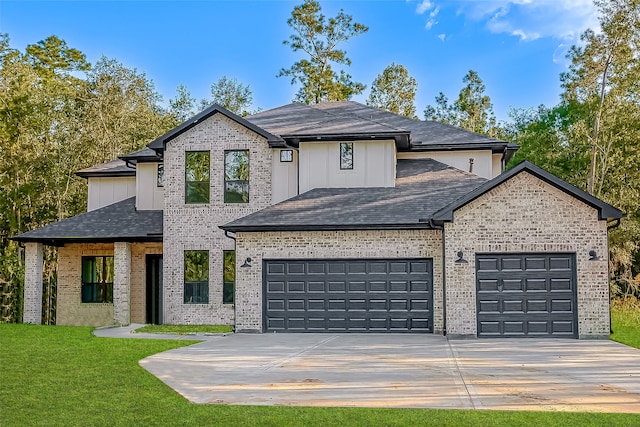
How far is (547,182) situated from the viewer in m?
16.7

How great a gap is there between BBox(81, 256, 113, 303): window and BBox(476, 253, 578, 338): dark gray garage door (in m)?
12.9

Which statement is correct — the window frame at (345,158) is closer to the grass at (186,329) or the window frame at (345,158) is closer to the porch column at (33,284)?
the grass at (186,329)

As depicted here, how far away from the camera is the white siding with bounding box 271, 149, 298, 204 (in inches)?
828

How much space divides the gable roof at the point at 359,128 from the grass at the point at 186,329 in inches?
232

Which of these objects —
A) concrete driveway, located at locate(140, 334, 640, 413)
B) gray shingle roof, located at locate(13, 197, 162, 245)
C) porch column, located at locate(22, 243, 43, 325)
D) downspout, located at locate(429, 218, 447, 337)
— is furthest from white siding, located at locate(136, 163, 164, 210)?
downspout, located at locate(429, 218, 447, 337)

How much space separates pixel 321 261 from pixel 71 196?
1772 cm

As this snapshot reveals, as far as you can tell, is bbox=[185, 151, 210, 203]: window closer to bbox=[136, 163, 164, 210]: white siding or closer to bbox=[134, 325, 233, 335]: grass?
bbox=[136, 163, 164, 210]: white siding

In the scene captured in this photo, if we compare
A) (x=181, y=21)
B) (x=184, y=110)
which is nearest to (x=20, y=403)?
(x=181, y=21)

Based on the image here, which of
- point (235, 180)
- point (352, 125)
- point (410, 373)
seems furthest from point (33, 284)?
point (410, 373)

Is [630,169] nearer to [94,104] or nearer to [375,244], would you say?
[375,244]

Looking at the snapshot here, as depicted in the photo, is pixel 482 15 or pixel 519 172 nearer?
pixel 519 172

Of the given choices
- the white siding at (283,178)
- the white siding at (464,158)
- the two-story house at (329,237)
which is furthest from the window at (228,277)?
the white siding at (464,158)

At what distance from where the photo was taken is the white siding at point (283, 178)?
21.0 m

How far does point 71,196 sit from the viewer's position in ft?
104
